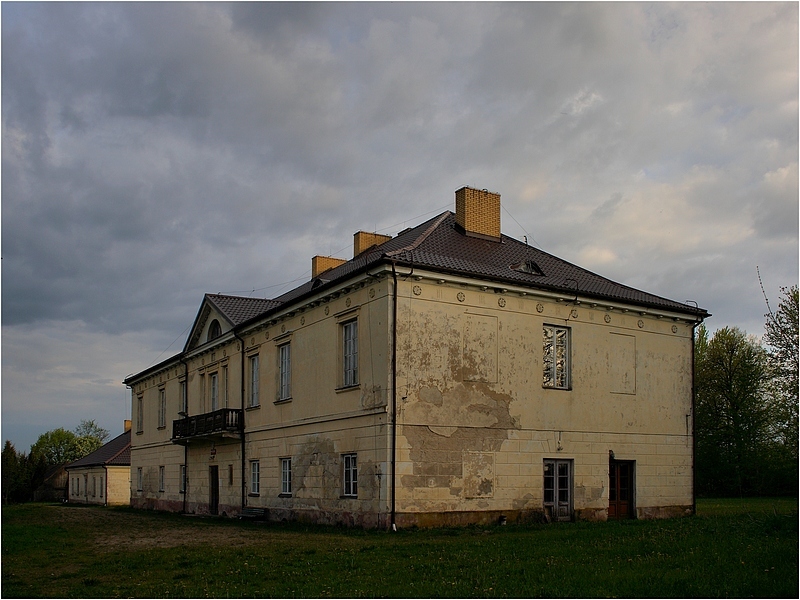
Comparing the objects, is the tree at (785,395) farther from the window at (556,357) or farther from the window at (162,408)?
the window at (162,408)

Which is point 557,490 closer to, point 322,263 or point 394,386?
point 394,386

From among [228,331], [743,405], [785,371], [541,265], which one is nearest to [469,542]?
[541,265]

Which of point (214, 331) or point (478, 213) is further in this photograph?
point (214, 331)

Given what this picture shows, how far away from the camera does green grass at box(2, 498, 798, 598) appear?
401 inches

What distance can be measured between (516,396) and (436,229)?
5874 mm

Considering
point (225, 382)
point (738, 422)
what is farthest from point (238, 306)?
point (738, 422)

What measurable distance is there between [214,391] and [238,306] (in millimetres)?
3627

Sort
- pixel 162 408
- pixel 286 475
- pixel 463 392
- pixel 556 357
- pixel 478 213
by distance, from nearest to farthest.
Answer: pixel 463 392 → pixel 556 357 → pixel 286 475 → pixel 478 213 → pixel 162 408

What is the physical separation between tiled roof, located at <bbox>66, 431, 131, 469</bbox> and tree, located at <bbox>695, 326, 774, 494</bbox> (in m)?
36.6

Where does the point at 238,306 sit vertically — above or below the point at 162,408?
above

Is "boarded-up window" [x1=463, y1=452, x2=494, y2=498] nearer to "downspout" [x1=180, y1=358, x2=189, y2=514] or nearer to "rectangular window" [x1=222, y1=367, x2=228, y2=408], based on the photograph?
"rectangular window" [x1=222, y1=367, x2=228, y2=408]

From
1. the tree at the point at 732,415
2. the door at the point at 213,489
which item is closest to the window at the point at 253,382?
the door at the point at 213,489

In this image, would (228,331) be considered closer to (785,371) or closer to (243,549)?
(243,549)

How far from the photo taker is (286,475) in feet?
83.4
